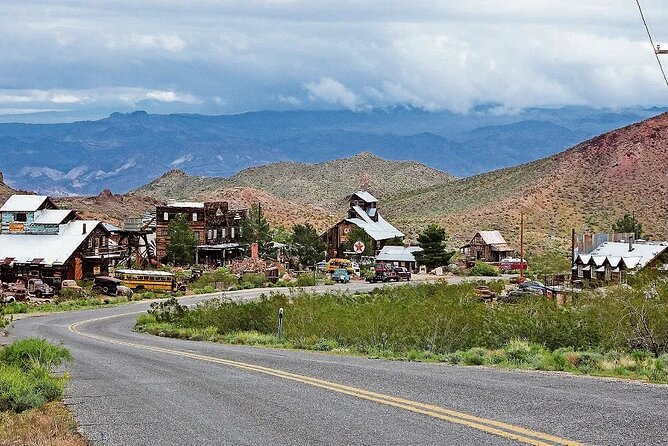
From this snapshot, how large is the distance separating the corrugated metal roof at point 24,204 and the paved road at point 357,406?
167 feet

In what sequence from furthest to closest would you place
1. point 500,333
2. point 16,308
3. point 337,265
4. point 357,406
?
point 337,265 → point 16,308 → point 500,333 → point 357,406

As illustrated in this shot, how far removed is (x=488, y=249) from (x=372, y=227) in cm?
1123

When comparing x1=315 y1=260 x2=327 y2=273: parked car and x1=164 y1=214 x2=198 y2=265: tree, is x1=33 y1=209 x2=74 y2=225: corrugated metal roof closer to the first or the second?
x1=164 y1=214 x2=198 y2=265: tree

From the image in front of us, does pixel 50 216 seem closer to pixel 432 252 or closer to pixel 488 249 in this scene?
pixel 432 252

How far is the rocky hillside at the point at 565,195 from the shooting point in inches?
4195

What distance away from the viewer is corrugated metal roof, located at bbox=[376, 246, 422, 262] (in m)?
79.1

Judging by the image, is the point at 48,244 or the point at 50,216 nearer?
the point at 48,244

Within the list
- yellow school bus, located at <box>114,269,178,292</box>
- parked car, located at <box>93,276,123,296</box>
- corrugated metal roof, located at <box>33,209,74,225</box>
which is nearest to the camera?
parked car, located at <box>93,276,123,296</box>

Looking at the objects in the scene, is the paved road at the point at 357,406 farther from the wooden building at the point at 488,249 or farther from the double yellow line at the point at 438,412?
the wooden building at the point at 488,249

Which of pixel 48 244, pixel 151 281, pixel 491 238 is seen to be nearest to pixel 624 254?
pixel 151 281

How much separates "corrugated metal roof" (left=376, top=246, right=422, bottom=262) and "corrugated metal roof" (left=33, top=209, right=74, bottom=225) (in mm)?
26338

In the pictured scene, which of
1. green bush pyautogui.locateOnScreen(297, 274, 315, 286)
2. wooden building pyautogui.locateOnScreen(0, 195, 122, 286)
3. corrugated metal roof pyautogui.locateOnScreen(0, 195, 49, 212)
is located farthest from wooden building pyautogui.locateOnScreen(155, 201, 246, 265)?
corrugated metal roof pyautogui.locateOnScreen(0, 195, 49, 212)

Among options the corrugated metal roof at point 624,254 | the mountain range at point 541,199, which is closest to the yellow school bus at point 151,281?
the corrugated metal roof at point 624,254

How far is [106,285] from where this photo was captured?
63.2 m
